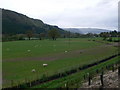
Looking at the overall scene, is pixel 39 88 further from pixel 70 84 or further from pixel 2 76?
pixel 2 76

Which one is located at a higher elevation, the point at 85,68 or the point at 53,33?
the point at 53,33

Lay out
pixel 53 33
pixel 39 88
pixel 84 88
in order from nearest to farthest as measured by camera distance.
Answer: pixel 84 88
pixel 39 88
pixel 53 33

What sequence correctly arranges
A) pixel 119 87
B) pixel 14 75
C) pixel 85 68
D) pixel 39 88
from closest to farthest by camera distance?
pixel 119 87, pixel 39 88, pixel 14 75, pixel 85 68

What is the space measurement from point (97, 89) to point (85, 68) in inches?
509

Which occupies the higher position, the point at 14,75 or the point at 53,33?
the point at 53,33

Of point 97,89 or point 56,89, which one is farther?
point 56,89

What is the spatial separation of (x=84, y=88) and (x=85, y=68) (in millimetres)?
12167

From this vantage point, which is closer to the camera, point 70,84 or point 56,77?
point 70,84

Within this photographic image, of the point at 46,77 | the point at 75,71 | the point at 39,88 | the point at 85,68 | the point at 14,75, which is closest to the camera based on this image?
the point at 39,88

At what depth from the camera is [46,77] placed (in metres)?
23.5

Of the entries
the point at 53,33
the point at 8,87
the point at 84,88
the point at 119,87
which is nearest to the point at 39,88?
the point at 8,87

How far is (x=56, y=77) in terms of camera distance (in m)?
24.4

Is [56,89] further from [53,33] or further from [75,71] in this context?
[53,33]

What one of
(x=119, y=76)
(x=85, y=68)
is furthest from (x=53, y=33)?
(x=119, y=76)
